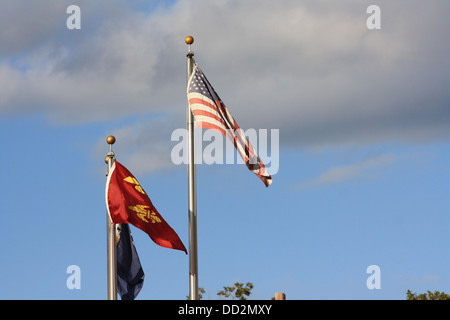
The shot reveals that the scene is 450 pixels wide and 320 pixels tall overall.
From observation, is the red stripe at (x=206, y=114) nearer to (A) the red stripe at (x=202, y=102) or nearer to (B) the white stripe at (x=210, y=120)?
(B) the white stripe at (x=210, y=120)

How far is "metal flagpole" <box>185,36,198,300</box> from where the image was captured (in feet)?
75.9

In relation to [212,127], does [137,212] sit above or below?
below

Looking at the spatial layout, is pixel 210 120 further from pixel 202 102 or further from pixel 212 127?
pixel 202 102

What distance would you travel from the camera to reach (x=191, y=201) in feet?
77.6

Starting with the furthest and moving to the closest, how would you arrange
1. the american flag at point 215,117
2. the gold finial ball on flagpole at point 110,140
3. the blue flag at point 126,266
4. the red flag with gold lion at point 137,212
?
the blue flag at point 126,266
the gold finial ball on flagpole at point 110,140
the american flag at point 215,117
the red flag with gold lion at point 137,212

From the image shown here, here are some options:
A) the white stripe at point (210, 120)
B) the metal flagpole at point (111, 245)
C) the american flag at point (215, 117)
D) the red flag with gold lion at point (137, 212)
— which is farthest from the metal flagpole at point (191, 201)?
the metal flagpole at point (111, 245)

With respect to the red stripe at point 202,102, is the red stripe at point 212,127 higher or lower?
lower

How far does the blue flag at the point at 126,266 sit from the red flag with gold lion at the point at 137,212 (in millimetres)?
4432

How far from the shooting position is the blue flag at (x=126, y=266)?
93.9 ft

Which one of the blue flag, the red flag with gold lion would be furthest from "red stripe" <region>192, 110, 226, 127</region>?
the blue flag

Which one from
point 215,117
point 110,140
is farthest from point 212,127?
point 110,140

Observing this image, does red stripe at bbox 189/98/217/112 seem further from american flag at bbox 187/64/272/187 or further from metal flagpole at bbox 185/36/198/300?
metal flagpole at bbox 185/36/198/300

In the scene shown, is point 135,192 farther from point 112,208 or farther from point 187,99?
point 187,99

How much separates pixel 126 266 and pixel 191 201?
605cm
